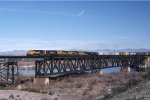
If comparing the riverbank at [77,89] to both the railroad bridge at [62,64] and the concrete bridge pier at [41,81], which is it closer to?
the concrete bridge pier at [41,81]

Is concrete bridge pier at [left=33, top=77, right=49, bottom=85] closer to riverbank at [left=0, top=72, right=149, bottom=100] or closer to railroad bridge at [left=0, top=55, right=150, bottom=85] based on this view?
riverbank at [left=0, top=72, right=149, bottom=100]

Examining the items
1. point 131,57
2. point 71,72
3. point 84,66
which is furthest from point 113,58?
point 71,72

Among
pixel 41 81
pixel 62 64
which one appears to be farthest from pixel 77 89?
pixel 62 64

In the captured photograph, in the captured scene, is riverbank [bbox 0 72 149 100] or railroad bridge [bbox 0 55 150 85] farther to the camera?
railroad bridge [bbox 0 55 150 85]

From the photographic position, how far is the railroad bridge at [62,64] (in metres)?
61.4

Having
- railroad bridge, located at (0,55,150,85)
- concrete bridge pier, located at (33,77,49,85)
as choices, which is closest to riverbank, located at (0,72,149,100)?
concrete bridge pier, located at (33,77,49,85)

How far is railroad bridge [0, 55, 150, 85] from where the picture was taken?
201ft

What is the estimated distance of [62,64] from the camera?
70.8 metres

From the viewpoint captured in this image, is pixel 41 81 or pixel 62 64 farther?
pixel 62 64

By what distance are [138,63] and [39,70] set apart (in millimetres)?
66838

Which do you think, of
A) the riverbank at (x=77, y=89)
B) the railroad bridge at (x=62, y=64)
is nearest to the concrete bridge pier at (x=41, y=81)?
the riverbank at (x=77, y=89)

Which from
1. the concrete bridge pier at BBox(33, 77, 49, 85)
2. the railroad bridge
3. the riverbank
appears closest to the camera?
the riverbank

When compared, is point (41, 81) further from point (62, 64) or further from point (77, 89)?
point (62, 64)

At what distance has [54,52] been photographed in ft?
230
